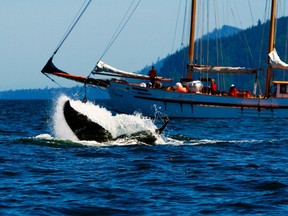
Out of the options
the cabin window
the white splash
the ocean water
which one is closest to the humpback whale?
the white splash

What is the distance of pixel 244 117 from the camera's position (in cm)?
6744

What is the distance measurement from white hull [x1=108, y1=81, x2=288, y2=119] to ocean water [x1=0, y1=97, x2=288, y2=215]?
34369 millimetres

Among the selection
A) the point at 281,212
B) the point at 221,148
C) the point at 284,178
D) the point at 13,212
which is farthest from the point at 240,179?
the point at 221,148

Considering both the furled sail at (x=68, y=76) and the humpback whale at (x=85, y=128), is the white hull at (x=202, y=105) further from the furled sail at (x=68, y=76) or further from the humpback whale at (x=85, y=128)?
the humpback whale at (x=85, y=128)

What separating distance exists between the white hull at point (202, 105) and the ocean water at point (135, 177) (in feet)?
113

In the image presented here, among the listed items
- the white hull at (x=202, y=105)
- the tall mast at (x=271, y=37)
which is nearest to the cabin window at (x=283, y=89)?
the white hull at (x=202, y=105)

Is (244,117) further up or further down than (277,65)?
further down

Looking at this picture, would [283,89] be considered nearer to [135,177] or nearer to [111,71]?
[111,71]

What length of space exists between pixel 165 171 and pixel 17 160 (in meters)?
5.20

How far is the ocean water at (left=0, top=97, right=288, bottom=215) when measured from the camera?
55.5 feet

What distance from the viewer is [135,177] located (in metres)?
21.1

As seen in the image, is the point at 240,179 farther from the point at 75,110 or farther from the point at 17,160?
the point at 75,110

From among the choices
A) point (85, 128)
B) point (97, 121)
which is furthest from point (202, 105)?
point (85, 128)

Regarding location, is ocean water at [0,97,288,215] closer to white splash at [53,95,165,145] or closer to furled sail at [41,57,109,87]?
white splash at [53,95,165,145]
